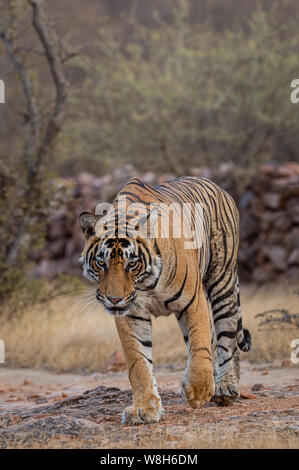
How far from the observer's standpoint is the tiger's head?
4.14m

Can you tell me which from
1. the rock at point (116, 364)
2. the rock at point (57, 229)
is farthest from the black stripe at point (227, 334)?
the rock at point (57, 229)

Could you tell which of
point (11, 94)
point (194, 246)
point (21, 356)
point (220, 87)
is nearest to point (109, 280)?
point (194, 246)

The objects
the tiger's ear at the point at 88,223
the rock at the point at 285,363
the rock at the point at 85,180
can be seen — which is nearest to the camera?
the tiger's ear at the point at 88,223

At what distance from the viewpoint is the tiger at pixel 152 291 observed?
4.23m

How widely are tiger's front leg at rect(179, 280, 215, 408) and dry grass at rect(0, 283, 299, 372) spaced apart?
11.3ft

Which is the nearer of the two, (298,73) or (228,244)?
(228,244)

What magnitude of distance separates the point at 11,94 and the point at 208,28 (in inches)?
232

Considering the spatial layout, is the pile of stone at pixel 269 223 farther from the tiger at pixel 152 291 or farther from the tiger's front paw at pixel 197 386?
the tiger's front paw at pixel 197 386

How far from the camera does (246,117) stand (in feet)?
56.2

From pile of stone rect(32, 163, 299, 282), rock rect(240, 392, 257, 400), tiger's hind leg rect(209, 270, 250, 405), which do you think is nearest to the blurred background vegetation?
pile of stone rect(32, 163, 299, 282)

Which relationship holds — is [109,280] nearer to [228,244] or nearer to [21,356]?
[228,244]

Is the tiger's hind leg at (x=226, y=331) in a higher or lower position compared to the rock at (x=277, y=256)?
lower

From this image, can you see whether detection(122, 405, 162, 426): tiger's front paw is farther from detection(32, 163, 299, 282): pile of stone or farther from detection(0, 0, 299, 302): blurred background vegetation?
detection(0, 0, 299, 302): blurred background vegetation

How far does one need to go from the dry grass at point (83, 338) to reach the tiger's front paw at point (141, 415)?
346 centimetres
